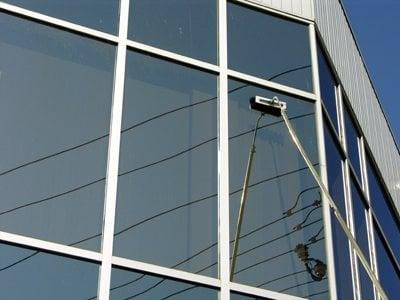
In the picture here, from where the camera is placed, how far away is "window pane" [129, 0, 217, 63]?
30.5ft

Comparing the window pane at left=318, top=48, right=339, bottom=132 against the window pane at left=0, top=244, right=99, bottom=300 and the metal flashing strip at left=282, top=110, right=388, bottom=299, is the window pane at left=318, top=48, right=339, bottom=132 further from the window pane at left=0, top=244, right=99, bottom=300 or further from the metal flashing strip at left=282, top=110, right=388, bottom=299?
the window pane at left=0, top=244, right=99, bottom=300

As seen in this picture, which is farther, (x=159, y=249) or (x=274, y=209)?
(x=274, y=209)

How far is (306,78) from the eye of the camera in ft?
→ 33.2

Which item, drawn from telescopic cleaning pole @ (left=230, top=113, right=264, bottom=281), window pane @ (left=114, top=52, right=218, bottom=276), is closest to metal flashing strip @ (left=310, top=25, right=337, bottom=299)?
telescopic cleaning pole @ (left=230, top=113, right=264, bottom=281)

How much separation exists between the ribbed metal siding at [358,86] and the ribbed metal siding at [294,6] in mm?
127

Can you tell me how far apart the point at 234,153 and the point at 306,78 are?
165 centimetres

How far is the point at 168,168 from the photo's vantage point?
8523 mm

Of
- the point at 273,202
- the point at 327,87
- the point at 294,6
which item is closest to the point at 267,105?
the point at 273,202

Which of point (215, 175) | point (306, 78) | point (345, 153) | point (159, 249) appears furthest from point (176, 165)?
point (345, 153)

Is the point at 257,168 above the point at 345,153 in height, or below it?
below

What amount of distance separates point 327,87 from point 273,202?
2.45m

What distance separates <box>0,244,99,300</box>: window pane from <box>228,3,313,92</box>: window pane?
3.10 meters

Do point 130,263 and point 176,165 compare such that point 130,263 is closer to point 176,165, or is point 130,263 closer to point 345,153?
point 176,165

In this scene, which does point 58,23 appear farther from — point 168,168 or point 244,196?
point 244,196
